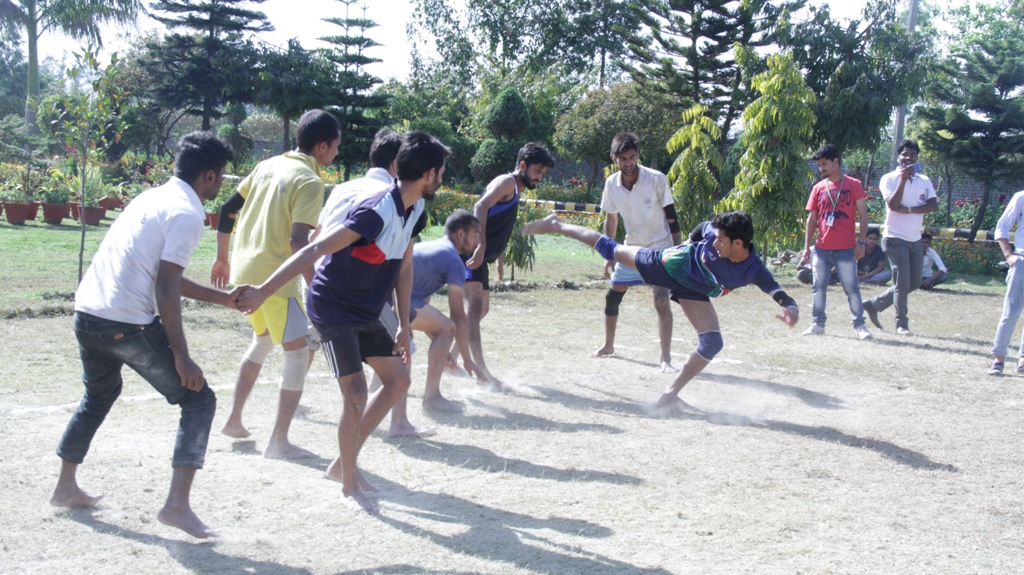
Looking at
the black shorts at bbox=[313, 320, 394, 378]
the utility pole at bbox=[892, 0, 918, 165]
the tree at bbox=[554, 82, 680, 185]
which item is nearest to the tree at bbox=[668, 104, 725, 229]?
the black shorts at bbox=[313, 320, 394, 378]

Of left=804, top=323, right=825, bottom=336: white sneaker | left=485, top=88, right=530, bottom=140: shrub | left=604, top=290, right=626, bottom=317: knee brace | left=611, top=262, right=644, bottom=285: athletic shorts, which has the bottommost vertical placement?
left=804, top=323, right=825, bottom=336: white sneaker

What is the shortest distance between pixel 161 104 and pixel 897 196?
37658 mm

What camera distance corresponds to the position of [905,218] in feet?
31.8

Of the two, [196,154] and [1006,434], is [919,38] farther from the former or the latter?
[196,154]

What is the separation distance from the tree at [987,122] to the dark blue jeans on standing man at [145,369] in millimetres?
23853

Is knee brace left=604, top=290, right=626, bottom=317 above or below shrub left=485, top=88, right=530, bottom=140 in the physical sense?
below

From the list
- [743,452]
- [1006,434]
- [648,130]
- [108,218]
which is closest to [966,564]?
[743,452]

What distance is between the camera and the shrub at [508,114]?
2634 centimetres

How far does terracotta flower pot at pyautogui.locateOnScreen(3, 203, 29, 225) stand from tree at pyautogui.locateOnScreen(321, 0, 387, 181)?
1546 cm

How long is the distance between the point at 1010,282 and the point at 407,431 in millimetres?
5576

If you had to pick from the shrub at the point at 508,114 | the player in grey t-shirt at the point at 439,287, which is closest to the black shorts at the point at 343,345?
the player in grey t-shirt at the point at 439,287

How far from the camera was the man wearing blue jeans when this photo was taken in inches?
140

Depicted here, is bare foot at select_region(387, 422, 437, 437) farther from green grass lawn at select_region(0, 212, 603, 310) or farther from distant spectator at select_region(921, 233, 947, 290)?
distant spectator at select_region(921, 233, 947, 290)

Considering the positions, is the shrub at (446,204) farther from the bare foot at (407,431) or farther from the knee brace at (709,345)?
the bare foot at (407,431)
